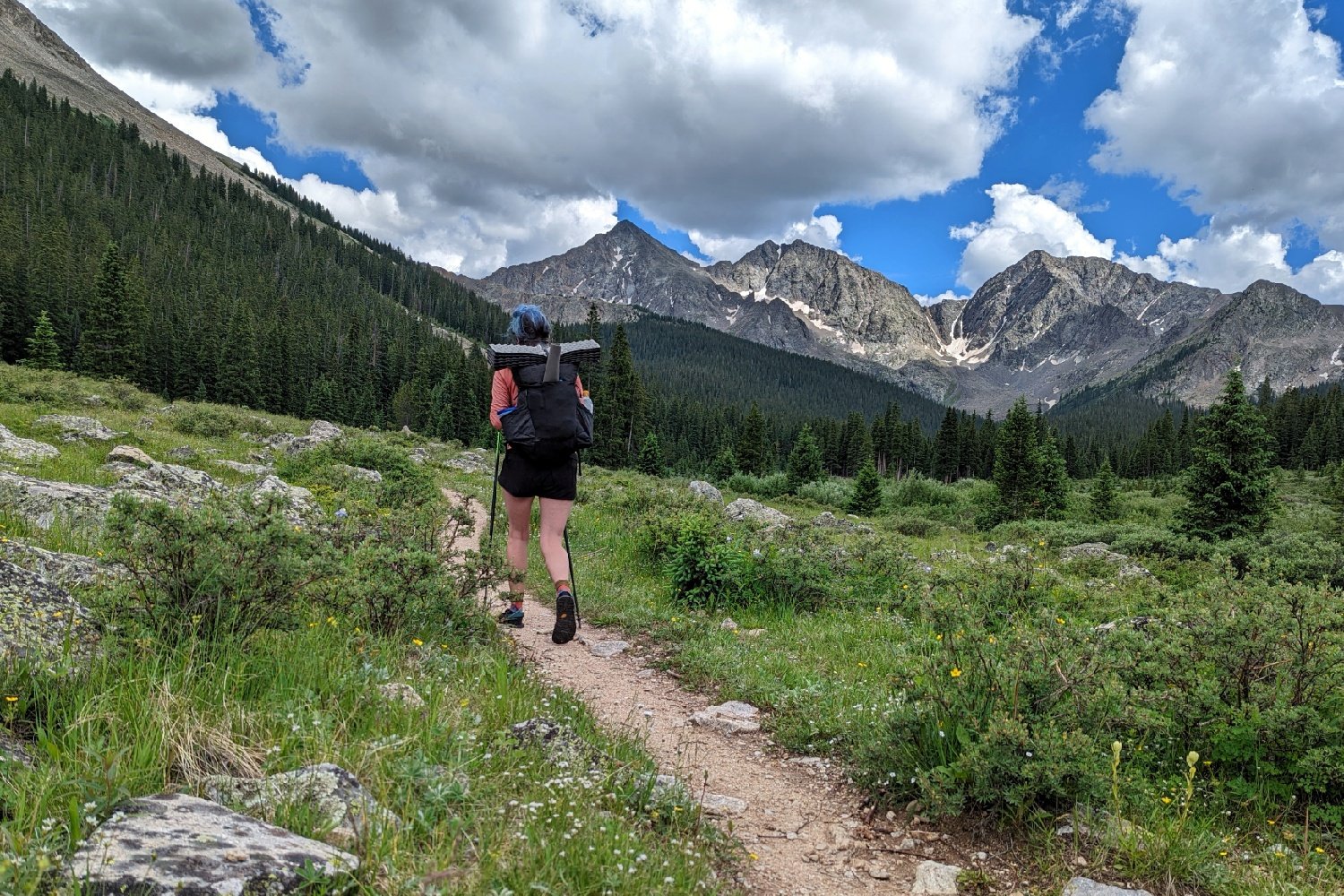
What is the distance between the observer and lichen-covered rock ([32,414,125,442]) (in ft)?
48.8

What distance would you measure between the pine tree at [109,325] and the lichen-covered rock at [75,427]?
45.0m

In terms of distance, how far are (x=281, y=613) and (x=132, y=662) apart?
920mm

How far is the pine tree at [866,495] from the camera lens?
145 ft

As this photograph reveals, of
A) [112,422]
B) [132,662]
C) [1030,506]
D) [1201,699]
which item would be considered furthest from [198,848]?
[1030,506]

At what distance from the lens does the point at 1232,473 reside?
20.8 meters

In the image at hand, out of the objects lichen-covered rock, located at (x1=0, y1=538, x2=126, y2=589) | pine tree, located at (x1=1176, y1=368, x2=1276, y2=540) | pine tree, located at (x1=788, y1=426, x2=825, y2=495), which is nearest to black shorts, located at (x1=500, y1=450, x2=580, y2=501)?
lichen-covered rock, located at (x1=0, y1=538, x2=126, y2=589)

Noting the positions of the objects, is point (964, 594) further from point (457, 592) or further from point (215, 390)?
point (215, 390)

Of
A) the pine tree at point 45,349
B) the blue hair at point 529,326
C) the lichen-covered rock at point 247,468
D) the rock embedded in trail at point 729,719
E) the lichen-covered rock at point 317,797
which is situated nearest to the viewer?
the lichen-covered rock at point 317,797

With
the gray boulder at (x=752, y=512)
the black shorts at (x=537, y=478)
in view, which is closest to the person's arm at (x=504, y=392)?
the black shorts at (x=537, y=478)

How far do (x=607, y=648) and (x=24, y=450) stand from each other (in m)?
12.2

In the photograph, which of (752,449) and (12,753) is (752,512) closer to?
(12,753)

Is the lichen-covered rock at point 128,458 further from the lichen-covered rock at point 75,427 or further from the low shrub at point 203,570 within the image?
the low shrub at point 203,570

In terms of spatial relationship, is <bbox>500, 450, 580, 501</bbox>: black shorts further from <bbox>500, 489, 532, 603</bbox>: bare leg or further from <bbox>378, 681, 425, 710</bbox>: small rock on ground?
<bbox>378, 681, 425, 710</bbox>: small rock on ground

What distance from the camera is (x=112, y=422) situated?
62.3 feet
